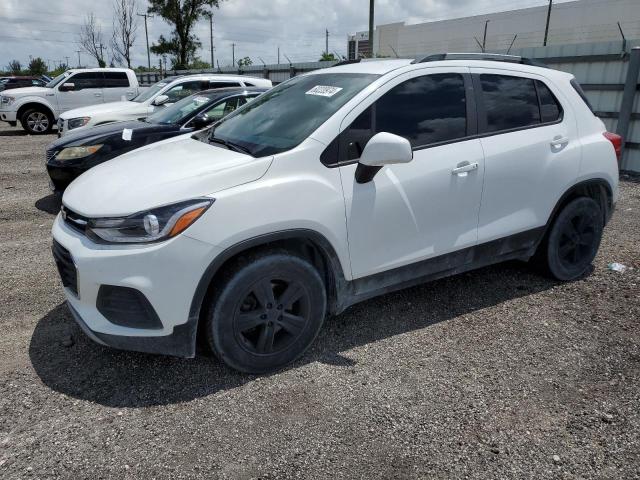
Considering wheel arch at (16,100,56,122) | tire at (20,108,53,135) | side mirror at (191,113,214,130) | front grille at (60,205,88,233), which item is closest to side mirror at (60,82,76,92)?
wheel arch at (16,100,56,122)

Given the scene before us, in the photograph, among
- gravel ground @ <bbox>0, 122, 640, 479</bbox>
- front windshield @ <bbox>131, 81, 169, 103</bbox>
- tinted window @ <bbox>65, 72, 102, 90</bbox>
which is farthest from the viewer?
tinted window @ <bbox>65, 72, 102, 90</bbox>

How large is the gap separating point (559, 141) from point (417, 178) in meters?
1.41

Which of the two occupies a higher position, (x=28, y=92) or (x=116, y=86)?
(x=116, y=86)

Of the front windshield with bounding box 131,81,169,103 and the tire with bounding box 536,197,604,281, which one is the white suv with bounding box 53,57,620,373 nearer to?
the tire with bounding box 536,197,604,281

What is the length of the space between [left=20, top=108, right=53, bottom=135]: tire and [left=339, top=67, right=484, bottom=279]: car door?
594 inches

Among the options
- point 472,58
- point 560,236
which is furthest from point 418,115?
point 560,236

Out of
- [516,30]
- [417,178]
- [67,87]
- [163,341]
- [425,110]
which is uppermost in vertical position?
[516,30]

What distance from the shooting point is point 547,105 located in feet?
13.1

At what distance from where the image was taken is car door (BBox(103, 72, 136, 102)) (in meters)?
15.9

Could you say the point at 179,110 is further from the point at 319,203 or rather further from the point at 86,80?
the point at 86,80

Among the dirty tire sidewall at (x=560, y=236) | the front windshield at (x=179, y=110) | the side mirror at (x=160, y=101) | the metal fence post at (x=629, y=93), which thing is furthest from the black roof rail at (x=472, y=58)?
the side mirror at (x=160, y=101)

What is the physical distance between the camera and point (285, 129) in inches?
129

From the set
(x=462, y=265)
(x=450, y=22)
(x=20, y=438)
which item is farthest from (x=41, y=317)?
(x=450, y=22)

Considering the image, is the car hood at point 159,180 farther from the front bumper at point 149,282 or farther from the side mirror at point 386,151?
the side mirror at point 386,151
